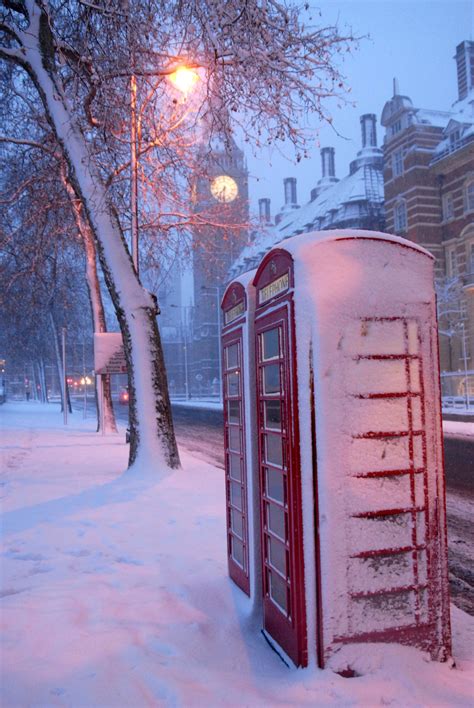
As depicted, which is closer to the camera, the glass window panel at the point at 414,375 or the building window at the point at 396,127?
the glass window panel at the point at 414,375

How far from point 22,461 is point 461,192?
109ft

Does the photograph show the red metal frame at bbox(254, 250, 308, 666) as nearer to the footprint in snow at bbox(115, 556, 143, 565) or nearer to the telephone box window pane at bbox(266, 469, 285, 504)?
the telephone box window pane at bbox(266, 469, 285, 504)

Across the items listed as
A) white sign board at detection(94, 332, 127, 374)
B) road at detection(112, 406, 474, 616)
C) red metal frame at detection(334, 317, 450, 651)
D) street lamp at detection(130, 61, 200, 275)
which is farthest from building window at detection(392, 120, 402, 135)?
red metal frame at detection(334, 317, 450, 651)

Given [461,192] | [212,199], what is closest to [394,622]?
[212,199]

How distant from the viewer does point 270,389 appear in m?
3.69

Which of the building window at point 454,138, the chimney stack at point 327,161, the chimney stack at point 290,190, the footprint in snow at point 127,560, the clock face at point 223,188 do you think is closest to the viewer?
the footprint in snow at point 127,560

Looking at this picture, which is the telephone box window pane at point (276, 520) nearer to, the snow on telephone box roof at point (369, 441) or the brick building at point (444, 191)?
the snow on telephone box roof at point (369, 441)

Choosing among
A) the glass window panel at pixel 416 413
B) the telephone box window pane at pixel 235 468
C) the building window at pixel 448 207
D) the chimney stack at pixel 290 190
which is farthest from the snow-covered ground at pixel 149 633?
the chimney stack at pixel 290 190

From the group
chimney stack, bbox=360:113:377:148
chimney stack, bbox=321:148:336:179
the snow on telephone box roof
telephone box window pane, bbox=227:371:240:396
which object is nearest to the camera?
the snow on telephone box roof

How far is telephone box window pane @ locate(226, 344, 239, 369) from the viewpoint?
4348 millimetres

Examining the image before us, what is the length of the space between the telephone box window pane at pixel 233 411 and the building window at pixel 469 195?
119 ft

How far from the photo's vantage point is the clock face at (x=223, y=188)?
13130mm

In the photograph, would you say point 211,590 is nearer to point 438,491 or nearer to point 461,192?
point 438,491

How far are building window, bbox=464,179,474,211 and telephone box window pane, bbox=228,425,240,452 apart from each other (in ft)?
119
